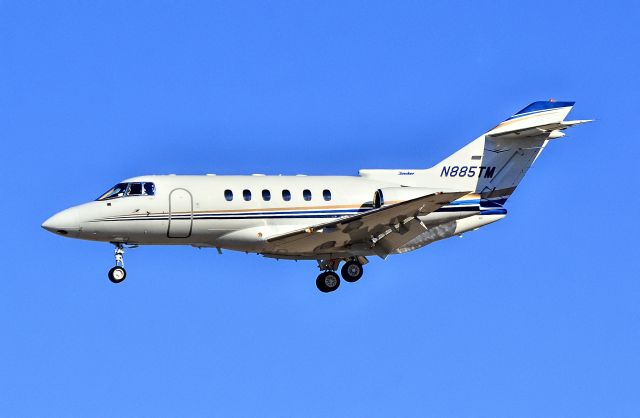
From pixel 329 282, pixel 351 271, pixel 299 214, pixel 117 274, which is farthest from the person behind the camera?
pixel 329 282

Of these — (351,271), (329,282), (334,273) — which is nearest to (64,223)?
(329,282)

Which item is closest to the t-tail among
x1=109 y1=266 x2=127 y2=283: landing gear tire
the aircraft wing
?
the aircraft wing

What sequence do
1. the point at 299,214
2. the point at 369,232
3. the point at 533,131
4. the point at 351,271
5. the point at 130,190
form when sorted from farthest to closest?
the point at 533,131
the point at 351,271
the point at 299,214
the point at 369,232
the point at 130,190

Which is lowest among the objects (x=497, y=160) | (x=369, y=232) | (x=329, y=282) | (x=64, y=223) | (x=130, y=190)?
(x=329, y=282)

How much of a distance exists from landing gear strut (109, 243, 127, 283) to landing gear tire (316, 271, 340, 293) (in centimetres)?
621

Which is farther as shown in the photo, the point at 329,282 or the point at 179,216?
the point at 329,282

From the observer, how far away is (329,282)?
39.3 m

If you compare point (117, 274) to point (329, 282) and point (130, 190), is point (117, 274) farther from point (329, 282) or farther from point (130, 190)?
point (329, 282)

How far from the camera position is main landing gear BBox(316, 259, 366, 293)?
128ft

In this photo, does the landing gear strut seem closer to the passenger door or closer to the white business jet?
the white business jet

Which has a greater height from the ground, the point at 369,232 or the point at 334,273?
the point at 369,232

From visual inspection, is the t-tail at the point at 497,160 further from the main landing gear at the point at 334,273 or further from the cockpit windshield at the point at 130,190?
the cockpit windshield at the point at 130,190

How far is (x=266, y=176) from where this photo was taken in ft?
126

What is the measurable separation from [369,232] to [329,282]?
103 inches
